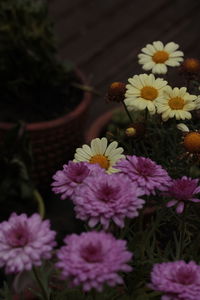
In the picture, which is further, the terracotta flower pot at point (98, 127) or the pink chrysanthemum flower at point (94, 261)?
the terracotta flower pot at point (98, 127)

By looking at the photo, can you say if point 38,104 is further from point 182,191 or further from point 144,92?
point 182,191

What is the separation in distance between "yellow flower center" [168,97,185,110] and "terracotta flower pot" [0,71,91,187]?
88 cm

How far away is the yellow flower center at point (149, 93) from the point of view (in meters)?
0.95

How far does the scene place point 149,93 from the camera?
3.11ft

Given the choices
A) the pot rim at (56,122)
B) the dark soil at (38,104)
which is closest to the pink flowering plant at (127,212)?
the pot rim at (56,122)

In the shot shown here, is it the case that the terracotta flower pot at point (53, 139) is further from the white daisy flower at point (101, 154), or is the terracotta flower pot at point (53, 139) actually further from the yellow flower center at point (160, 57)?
the white daisy flower at point (101, 154)

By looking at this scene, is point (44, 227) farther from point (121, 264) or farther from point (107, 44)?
point (107, 44)

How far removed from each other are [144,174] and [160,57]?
15.6 inches

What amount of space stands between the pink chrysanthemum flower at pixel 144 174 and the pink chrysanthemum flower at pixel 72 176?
0.03 meters

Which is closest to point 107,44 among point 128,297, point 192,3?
point 192,3

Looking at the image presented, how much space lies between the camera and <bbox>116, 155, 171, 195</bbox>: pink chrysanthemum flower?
766 millimetres

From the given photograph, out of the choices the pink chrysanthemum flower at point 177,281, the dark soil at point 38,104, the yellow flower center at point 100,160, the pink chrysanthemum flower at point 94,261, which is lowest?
the pink chrysanthemum flower at point 177,281

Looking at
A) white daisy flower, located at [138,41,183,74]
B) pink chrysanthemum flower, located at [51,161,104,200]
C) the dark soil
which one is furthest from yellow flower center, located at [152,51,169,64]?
the dark soil

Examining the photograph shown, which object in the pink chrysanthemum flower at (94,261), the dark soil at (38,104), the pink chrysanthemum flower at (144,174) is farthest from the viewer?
the dark soil at (38,104)
